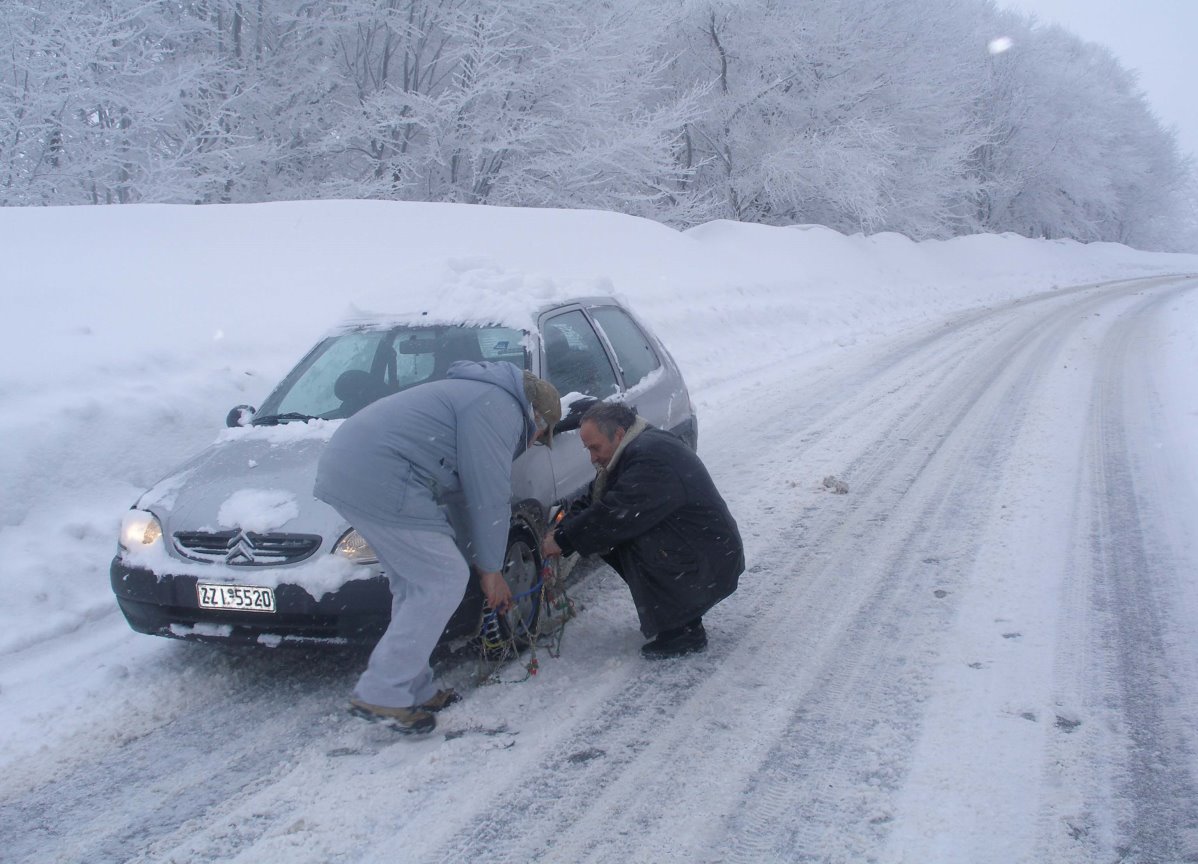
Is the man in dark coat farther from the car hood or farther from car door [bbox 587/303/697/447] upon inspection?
car door [bbox 587/303/697/447]

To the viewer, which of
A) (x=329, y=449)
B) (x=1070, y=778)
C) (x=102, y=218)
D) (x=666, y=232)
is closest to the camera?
(x=1070, y=778)

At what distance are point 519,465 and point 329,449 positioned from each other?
110cm

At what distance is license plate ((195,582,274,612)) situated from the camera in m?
Answer: 3.59

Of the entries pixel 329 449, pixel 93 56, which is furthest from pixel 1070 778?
pixel 93 56

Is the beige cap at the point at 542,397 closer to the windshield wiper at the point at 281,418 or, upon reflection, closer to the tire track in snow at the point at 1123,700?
the windshield wiper at the point at 281,418

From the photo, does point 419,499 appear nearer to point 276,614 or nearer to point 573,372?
point 276,614

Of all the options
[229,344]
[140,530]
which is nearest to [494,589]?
[140,530]

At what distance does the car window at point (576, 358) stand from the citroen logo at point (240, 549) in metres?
1.86

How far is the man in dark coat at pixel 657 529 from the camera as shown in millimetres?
3984

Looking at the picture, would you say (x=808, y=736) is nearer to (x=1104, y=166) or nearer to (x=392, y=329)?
(x=392, y=329)

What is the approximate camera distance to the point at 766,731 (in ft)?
11.3

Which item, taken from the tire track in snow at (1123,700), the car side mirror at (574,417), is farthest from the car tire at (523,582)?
the tire track in snow at (1123,700)

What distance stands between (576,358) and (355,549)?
2.10 m

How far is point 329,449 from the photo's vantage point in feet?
10.9
